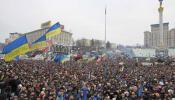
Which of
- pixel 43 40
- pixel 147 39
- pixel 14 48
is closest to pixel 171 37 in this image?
pixel 147 39

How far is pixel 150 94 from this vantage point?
14609mm

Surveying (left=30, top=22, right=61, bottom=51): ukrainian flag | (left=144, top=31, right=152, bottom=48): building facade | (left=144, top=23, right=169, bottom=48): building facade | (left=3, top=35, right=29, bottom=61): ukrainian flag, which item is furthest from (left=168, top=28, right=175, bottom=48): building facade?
(left=3, top=35, right=29, bottom=61): ukrainian flag

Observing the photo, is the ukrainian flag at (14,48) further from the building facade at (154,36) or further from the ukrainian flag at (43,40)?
the building facade at (154,36)

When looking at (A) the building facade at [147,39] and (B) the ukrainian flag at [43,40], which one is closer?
(B) the ukrainian flag at [43,40]

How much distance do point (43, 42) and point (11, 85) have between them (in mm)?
12697

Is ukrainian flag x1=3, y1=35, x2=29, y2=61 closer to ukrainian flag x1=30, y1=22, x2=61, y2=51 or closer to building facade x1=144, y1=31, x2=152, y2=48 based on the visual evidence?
ukrainian flag x1=30, y1=22, x2=61, y2=51

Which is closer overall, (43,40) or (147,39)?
(43,40)

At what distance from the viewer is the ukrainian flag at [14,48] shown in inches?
705

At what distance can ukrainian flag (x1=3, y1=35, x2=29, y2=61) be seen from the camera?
17.9 metres

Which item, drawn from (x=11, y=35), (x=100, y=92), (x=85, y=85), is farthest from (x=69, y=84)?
(x=11, y=35)

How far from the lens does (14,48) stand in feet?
59.6

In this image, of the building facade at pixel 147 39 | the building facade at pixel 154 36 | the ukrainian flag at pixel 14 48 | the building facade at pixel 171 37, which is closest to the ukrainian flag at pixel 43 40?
the ukrainian flag at pixel 14 48

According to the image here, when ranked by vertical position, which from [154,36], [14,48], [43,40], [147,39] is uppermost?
[154,36]

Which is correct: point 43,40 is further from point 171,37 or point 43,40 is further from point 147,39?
point 147,39
